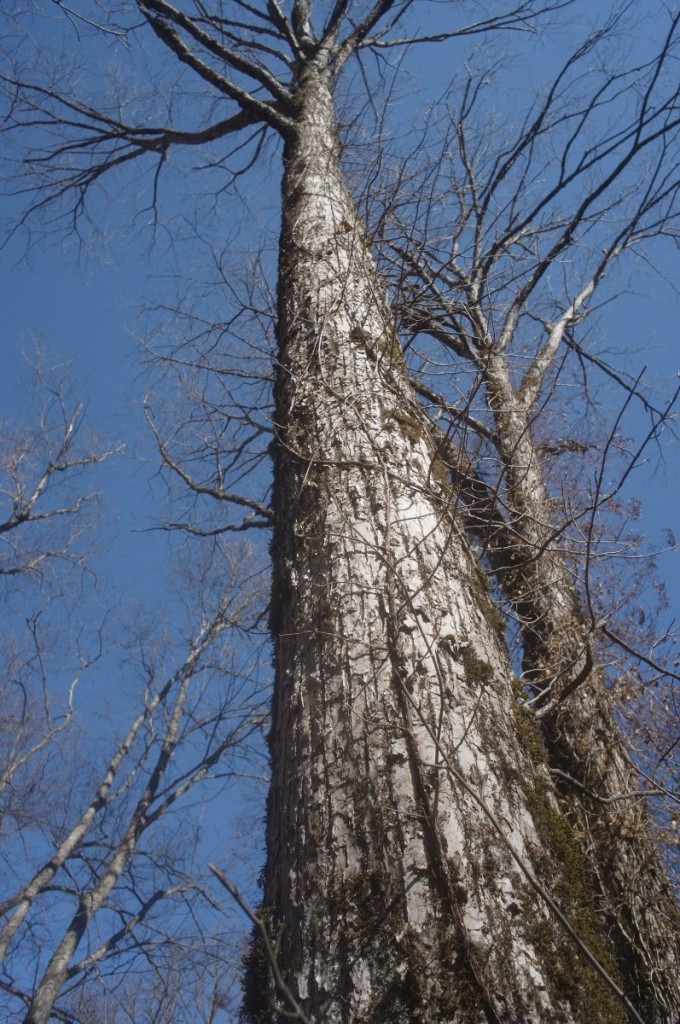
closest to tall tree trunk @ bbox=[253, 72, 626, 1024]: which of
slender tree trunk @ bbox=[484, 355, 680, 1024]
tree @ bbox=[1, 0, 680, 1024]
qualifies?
tree @ bbox=[1, 0, 680, 1024]

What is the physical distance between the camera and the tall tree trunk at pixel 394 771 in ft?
3.55

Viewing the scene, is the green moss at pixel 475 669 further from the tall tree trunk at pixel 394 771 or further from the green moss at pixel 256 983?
the green moss at pixel 256 983

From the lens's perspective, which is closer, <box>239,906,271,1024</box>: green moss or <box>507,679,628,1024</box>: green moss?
<box>507,679,628,1024</box>: green moss

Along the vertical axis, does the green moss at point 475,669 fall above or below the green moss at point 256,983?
above

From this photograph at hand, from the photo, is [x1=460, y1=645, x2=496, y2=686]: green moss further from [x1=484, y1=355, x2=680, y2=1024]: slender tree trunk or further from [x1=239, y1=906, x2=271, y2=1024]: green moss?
[x1=239, y1=906, x2=271, y2=1024]: green moss

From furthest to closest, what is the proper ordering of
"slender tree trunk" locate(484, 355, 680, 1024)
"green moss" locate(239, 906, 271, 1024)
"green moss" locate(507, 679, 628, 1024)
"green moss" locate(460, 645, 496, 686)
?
"slender tree trunk" locate(484, 355, 680, 1024) → "green moss" locate(460, 645, 496, 686) → "green moss" locate(239, 906, 271, 1024) → "green moss" locate(507, 679, 628, 1024)

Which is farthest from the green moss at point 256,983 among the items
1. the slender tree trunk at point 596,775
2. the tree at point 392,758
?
the slender tree trunk at point 596,775

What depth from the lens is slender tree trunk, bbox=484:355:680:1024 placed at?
2586mm

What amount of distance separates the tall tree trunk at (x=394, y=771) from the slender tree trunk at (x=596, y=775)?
0.49 meters

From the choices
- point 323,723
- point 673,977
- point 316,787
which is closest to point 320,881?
point 316,787

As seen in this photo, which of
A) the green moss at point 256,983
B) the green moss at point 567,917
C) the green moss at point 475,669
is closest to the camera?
the green moss at point 567,917

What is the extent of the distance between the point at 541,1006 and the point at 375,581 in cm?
89

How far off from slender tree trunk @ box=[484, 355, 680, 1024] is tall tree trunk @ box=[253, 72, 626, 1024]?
0.49 meters

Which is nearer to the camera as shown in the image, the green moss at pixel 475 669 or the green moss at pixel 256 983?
the green moss at pixel 256 983
